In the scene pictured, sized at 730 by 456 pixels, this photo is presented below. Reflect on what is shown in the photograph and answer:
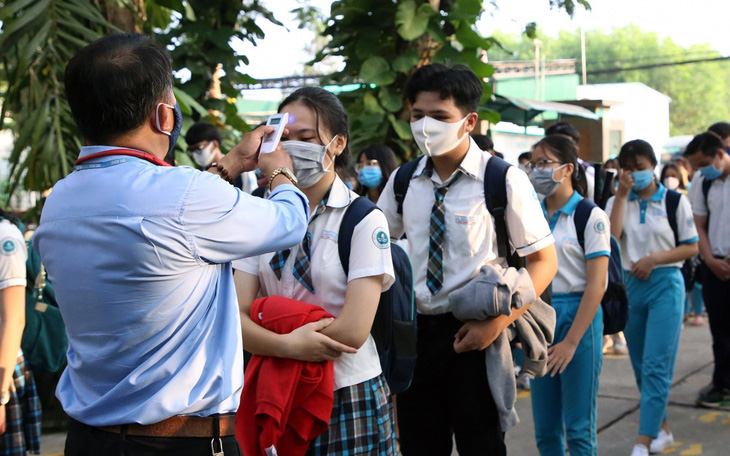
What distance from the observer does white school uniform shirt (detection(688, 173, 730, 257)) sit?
661 centimetres

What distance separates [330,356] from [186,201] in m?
0.94

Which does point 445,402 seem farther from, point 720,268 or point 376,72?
point 720,268

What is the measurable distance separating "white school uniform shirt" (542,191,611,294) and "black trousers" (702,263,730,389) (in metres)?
2.91

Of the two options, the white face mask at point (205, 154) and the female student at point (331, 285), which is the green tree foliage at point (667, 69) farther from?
the female student at point (331, 285)

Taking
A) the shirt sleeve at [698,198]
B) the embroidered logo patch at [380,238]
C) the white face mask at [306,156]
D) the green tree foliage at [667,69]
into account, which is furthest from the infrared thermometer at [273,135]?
the green tree foliage at [667,69]

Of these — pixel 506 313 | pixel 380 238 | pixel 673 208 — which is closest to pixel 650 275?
pixel 673 208

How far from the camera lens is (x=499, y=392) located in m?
3.13

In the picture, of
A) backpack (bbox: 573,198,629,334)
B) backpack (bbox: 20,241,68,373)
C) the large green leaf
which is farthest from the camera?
the large green leaf

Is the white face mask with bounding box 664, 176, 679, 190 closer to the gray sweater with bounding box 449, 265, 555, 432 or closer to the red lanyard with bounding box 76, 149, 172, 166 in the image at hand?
the gray sweater with bounding box 449, 265, 555, 432

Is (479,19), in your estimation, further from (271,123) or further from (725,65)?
(725,65)

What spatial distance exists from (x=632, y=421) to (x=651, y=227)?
165 centimetres

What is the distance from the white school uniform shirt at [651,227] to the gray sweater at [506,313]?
2.54m

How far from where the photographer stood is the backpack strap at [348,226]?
108 inches

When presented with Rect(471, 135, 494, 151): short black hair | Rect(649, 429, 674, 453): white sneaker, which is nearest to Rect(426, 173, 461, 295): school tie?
Rect(649, 429, 674, 453): white sneaker
